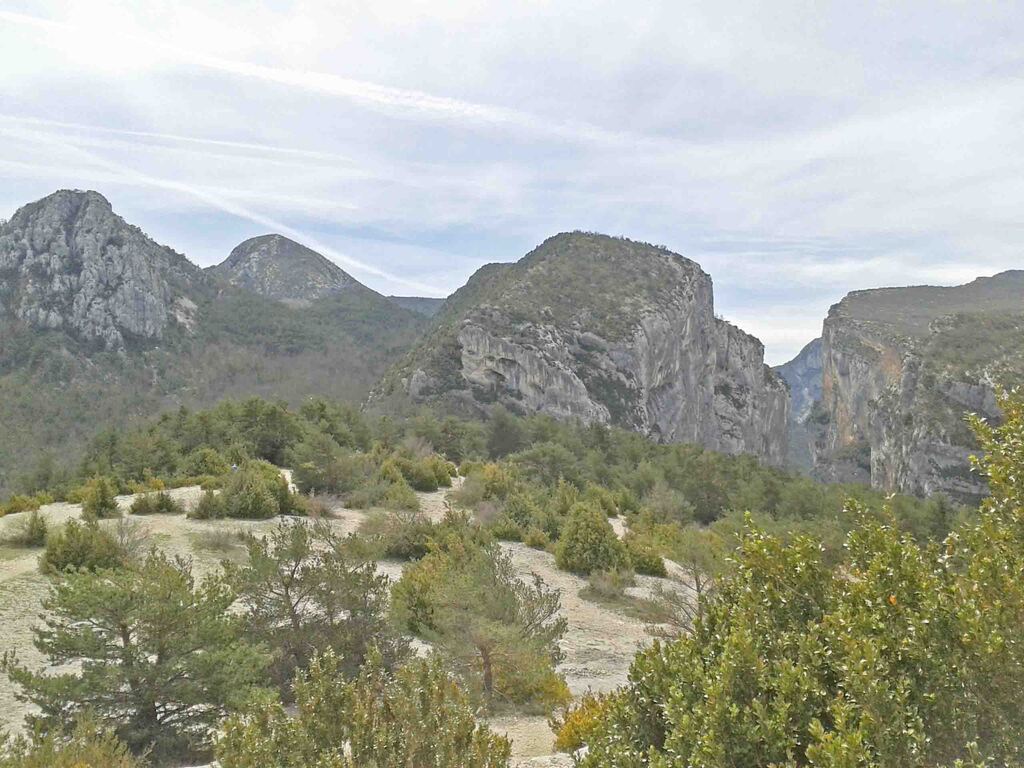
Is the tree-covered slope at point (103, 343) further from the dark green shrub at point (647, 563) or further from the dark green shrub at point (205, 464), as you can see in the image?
the dark green shrub at point (647, 563)

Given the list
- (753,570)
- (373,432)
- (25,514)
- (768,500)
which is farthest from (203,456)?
(768,500)

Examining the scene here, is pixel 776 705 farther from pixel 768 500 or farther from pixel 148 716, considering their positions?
pixel 768 500

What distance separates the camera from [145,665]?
21.2 feet

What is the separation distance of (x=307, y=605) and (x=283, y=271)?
17792cm

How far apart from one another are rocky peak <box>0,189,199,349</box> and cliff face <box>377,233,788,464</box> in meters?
35.6

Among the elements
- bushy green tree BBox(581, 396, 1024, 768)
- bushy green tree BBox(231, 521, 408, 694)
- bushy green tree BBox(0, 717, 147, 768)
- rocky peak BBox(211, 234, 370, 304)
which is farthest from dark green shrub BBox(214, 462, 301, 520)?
rocky peak BBox(211, 234, 370, 304)

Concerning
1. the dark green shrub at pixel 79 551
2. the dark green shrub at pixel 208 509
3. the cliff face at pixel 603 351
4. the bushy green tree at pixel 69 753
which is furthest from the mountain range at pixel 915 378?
the bushy green tree at pixel 69 753

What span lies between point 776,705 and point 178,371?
89.5 m

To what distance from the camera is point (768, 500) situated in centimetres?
3478

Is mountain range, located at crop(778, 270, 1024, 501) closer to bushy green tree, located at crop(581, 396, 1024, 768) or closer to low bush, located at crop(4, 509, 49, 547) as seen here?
bushy green tree, located at crop(581, 396, 1024, 768)

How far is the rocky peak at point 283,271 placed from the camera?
16625 centimetres

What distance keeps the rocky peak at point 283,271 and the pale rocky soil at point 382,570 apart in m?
147

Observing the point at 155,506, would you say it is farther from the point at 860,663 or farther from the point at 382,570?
the point at 860,663

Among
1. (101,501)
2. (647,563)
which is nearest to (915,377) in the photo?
(647,563)
